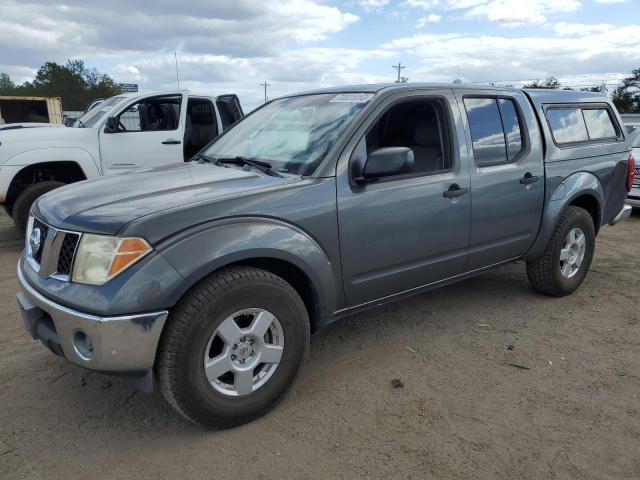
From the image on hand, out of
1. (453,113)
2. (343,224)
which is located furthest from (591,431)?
(453,113)

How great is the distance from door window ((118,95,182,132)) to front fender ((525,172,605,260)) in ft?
17.4

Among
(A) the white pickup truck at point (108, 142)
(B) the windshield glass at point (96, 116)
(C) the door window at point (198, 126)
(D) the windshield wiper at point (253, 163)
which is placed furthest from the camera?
(C) the door window at point (198, 126)

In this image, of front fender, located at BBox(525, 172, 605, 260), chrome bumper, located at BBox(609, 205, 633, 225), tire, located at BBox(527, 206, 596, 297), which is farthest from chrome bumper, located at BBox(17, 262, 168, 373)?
chrome bumper, located at BBox(609, 205, 633, 225)

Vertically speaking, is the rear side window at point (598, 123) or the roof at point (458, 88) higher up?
the roof at point (458, 88)

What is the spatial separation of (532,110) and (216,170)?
2573mm

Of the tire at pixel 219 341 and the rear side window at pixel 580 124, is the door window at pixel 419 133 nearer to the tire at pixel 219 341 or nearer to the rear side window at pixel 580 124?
the rear side window at pixel 580 124

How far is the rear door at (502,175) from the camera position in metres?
3.64

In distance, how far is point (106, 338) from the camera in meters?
2.27

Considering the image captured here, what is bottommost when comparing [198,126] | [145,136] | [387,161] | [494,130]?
[387,161]

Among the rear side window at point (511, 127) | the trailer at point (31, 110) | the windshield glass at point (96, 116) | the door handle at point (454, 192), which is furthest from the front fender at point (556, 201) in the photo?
the trailer at point (31, 110)

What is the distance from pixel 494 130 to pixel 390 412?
2.20 metres

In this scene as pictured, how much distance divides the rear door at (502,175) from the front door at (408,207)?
0.14 metres

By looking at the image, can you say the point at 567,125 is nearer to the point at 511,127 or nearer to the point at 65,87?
the point at 511,127

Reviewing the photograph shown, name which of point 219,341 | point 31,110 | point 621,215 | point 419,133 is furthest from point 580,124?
point 31,110
